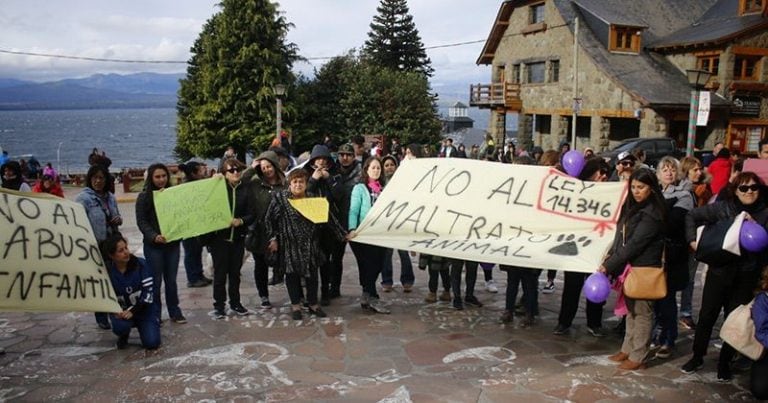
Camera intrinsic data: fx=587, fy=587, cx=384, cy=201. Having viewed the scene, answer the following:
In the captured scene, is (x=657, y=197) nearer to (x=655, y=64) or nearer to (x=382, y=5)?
(x=655, y=64)

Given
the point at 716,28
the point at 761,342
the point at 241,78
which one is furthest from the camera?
the point at 241,78

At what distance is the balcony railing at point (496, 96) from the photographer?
109ft

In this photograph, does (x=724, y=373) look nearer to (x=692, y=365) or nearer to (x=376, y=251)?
(x=692, y=365)

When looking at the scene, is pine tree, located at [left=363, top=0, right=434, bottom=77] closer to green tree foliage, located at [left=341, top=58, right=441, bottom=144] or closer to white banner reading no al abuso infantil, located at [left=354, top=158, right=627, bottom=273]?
green tree foliage, located at [left=341, top=58, right=441, bottom=144]

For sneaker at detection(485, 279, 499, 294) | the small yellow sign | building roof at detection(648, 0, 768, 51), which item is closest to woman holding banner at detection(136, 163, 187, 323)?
the small yellow sign

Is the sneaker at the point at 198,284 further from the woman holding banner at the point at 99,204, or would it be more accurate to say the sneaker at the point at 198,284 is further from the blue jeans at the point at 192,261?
the woman holding banner at the point at 99,204

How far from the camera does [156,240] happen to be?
20.2 feet

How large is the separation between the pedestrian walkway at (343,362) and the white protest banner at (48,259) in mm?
718

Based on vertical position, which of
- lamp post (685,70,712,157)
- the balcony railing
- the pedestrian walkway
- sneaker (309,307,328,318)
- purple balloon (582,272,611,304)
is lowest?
the pedestrian walkway

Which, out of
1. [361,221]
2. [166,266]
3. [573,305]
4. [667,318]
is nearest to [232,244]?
[166,266]

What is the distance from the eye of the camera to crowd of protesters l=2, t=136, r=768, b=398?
5016 millimetres

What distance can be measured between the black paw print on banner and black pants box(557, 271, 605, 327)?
66cm

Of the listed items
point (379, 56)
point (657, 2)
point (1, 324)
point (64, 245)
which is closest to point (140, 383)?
point (64, 245)

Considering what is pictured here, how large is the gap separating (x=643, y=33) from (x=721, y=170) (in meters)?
24.4
